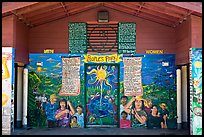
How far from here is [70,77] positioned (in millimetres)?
→ 11773

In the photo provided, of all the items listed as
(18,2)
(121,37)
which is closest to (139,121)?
(121,37)

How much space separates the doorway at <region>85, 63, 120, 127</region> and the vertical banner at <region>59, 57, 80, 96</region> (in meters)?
0.29

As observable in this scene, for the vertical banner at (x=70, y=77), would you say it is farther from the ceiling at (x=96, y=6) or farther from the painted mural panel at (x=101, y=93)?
the ceiling at (x=96, y=6)

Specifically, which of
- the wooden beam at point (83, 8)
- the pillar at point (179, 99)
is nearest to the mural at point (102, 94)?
the wooden beam at point (83, 8)

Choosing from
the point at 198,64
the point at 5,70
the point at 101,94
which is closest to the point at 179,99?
the point at 101,94

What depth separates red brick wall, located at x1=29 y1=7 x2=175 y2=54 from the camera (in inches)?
458

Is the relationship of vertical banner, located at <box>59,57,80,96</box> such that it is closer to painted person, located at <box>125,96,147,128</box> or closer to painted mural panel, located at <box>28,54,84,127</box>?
painted mural panel, located at <box>28,54,84,127</box>

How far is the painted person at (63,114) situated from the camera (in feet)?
38.5

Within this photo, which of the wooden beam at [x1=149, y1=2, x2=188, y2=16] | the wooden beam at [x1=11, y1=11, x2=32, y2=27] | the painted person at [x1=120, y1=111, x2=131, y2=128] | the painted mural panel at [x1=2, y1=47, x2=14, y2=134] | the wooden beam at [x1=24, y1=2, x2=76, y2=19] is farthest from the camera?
the painted person at [x1=120, y1=111, x2=131, y2=128]

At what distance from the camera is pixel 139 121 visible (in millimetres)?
11688

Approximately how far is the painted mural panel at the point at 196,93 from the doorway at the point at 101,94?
10.5 feet

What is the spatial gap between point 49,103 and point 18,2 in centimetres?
447

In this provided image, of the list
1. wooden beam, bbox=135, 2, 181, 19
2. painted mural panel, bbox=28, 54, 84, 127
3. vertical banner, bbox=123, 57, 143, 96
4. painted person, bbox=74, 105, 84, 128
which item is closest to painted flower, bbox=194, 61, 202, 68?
wooden beam, bbox=135, 2, 181, 19

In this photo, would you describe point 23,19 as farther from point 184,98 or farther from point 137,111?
point 184,98
